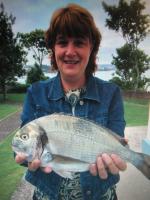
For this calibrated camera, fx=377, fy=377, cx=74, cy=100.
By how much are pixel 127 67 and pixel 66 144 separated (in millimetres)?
2004

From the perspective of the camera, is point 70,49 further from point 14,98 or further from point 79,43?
point 14,98

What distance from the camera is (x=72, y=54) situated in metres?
1.11

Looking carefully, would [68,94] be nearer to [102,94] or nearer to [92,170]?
[102,94]

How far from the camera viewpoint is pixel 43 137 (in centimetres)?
103

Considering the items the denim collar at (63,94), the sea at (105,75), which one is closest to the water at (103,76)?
the sea at (105,75)

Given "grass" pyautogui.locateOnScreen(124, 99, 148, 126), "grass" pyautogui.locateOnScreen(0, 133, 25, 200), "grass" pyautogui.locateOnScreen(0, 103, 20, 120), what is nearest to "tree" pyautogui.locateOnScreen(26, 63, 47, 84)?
"grass" pyautogui.locateOnScreen(0, 103, 20, 120)

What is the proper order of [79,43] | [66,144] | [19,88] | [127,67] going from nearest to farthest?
[66,144] < [79,43] < [19,88] < [127,67]

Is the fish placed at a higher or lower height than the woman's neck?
lower

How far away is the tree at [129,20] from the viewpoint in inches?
110

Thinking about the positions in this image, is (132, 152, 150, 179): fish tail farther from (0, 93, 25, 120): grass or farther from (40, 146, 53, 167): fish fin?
(0, 93, 25, 120): grass

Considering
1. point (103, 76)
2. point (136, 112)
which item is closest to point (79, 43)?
point (103, 76)

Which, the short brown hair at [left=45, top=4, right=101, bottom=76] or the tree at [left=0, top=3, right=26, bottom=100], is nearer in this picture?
the short brown hair at [left=45, top=4, right=101, bottom=76]

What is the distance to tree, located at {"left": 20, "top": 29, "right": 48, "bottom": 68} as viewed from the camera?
8.71 ft

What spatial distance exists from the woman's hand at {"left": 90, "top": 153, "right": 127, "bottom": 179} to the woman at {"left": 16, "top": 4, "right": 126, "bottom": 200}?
0.03 meters
